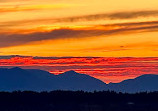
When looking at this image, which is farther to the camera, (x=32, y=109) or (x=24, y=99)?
(x=24, y=99)

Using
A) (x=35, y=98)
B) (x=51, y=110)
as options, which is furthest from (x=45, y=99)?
(x=51, y=110)

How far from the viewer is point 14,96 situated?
14962cm

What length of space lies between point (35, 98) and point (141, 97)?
77.9 ft

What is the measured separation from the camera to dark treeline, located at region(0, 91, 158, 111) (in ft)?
446

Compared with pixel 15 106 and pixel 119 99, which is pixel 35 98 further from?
pixel 119 99

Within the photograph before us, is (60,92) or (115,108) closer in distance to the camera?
(115,108)

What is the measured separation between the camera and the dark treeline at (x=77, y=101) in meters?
136

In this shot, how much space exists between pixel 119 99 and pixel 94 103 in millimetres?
6321

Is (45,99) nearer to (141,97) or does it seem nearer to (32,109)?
(32,109)

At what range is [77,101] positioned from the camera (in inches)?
5645

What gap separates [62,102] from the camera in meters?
143

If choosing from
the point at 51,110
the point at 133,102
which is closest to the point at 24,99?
the point at 51,110

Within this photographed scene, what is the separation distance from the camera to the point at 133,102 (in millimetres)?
140375

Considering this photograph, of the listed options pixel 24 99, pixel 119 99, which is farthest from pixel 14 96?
pixel 119 99
